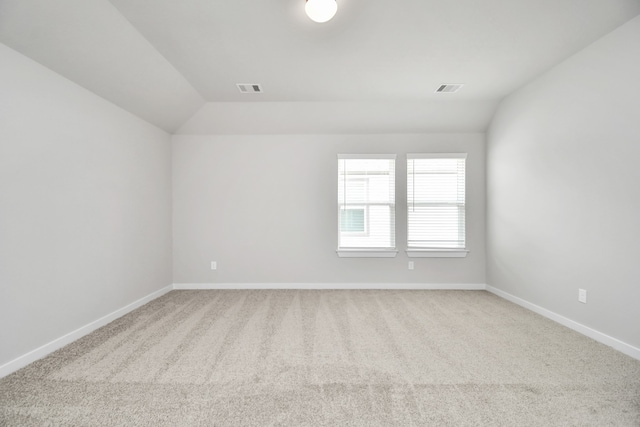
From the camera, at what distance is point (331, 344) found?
2.59 meters

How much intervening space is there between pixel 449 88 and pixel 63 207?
4.44 meters

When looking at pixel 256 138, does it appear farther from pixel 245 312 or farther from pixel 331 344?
pixel 331 344

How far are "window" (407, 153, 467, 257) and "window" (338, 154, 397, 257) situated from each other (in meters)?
0.31

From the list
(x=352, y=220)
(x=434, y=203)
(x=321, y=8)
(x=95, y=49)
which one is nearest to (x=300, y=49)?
(x=321, y=8)

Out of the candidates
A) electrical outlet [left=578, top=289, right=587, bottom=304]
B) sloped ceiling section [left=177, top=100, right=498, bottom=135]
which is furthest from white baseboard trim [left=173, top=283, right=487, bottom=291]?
sloped ceiling section [left=177, top=100, right=498, bottom=135]

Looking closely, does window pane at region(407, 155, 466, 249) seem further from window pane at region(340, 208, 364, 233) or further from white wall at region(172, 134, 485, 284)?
window pane at region(340, 208, 364, 233)

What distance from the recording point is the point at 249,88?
3.63 m

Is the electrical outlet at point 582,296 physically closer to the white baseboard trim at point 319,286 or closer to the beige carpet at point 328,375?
the beige carpet at point 328,375

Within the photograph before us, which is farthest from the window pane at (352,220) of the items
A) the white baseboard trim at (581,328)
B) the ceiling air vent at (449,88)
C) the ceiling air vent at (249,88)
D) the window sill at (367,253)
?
the white baseboard trim at (581,328)

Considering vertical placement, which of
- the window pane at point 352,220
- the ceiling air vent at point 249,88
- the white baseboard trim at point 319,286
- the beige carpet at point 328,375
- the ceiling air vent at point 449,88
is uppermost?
the ceiling air vent at point 449,88

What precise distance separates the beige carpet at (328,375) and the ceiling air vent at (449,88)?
2.83 metres

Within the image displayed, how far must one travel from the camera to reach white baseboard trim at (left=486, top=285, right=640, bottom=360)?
238 centimetres

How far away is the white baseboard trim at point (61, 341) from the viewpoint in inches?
83.1

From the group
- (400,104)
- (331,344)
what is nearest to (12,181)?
(331,344)
